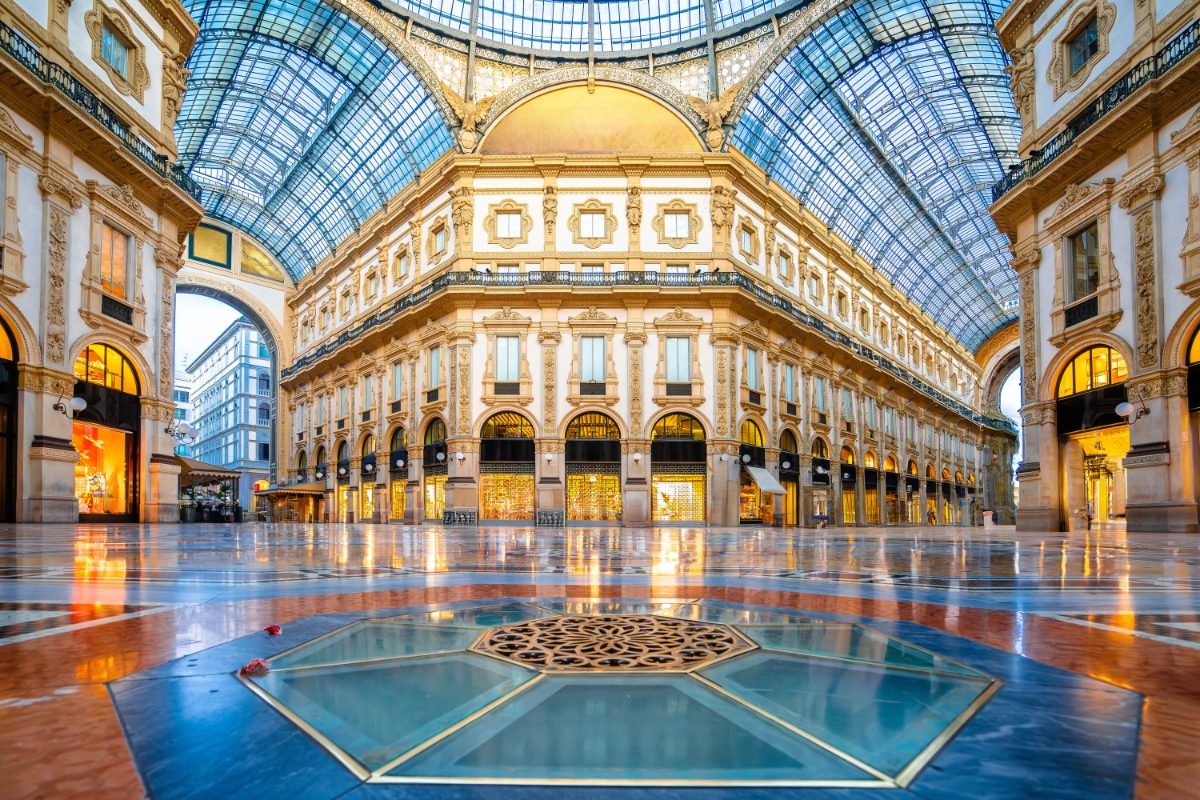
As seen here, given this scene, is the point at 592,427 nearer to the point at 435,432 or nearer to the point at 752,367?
the point at 435,432

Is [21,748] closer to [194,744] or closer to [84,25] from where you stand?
[194,744]

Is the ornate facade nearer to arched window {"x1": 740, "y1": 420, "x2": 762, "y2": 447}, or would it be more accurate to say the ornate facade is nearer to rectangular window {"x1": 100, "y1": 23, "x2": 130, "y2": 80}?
arched window {"x1": 740, "y1": 420, "x2": 762, "y2": 447}

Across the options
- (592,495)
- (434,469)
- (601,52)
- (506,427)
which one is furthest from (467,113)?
(592,495)

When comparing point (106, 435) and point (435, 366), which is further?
point (435, 366)

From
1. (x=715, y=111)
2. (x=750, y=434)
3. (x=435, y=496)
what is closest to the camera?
(x=750, y=434)

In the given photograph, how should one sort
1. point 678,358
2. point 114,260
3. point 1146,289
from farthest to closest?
point 678,358 → point 114,260 → point 1146,289

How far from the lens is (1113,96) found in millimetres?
19281

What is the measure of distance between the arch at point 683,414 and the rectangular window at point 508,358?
6729mm

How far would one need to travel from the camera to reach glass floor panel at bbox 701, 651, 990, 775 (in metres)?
1.39

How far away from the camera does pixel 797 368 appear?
41.0m

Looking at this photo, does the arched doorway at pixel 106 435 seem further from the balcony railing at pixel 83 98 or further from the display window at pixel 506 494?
the display window at pixel 506 494

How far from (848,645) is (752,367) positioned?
3537 centimetres

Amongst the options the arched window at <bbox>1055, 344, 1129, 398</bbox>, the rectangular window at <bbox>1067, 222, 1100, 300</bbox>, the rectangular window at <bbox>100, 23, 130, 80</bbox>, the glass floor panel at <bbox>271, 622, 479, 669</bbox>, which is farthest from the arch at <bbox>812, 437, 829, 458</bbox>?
the glass floor panel at <bbox>271, 622, 479, 669</bbox>

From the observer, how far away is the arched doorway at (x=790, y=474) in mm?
38406
